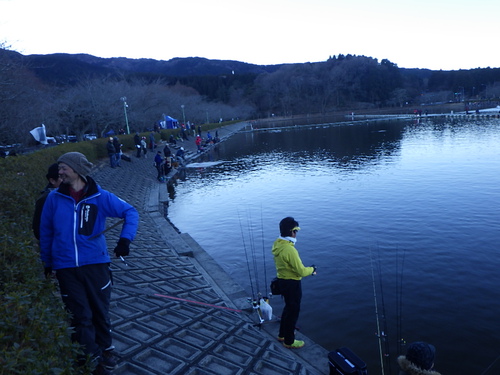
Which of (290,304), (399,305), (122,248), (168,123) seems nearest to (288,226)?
(290,304)

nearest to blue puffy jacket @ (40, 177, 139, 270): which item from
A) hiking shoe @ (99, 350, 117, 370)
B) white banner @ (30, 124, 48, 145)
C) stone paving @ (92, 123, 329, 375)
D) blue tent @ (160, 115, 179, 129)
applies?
hiking shoe @ (99, 350, 117, 370)

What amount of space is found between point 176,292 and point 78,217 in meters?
3.62

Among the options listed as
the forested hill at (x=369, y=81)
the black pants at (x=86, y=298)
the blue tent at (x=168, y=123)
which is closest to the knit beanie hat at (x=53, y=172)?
the black pants at (x=86, y=298)

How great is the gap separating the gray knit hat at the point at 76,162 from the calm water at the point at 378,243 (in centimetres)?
449

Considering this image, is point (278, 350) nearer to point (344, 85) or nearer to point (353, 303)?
point (353, 303)

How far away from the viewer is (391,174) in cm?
1908

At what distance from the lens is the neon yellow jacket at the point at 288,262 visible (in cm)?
466

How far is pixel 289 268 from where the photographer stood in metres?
4.77

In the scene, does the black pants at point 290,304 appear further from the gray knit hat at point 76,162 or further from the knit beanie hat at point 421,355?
the gray knit hat at point 76,162

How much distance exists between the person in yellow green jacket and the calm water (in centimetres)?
132

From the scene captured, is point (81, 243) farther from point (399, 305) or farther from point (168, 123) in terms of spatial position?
point (168, 123)

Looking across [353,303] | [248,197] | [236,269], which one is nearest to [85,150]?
[248,197]

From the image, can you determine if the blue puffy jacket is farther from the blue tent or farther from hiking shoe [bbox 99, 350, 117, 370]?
the blue tent

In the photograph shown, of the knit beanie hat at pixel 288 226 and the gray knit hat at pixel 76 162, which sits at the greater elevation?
the gray knit hat at pixel 76 162
